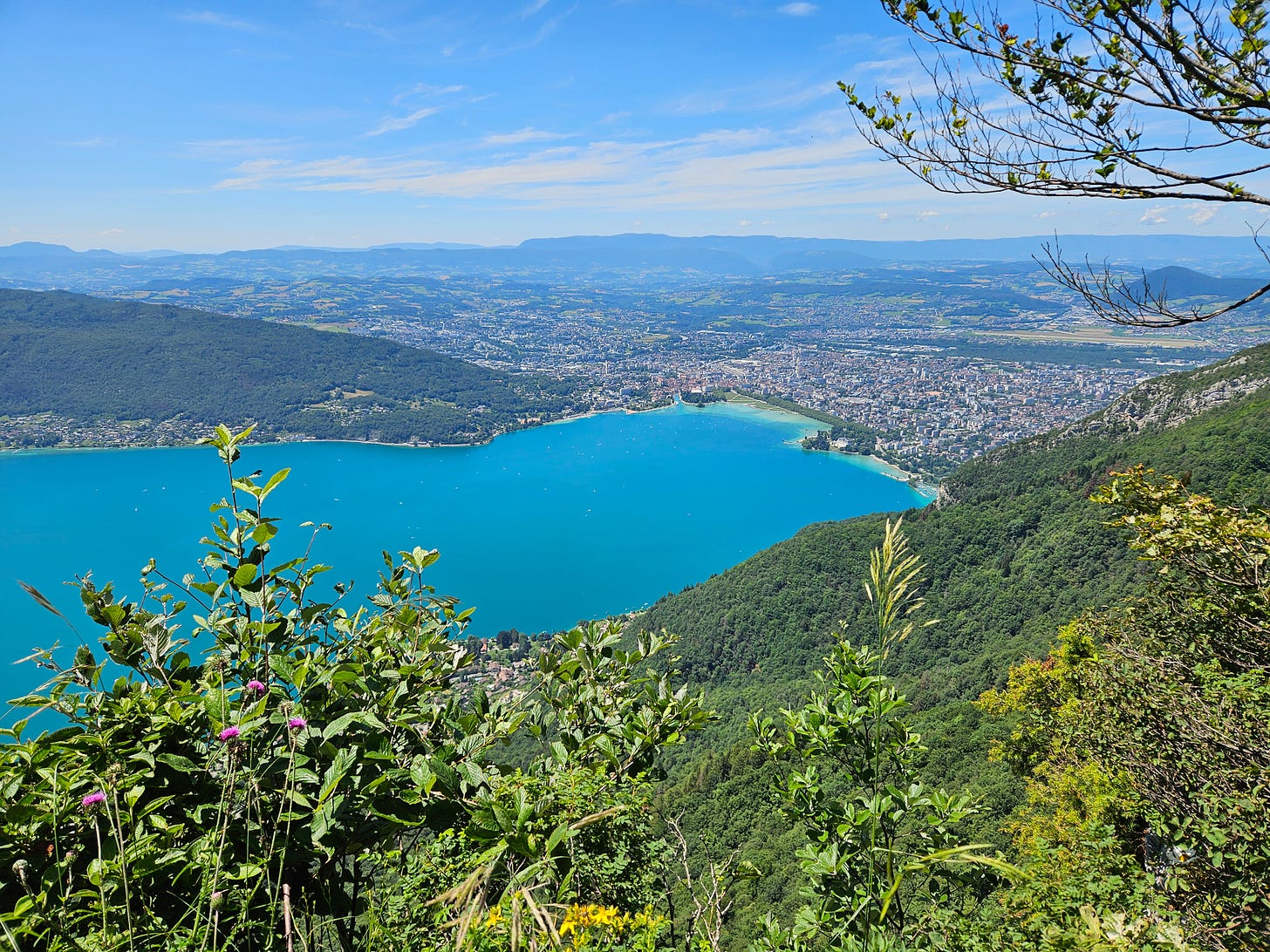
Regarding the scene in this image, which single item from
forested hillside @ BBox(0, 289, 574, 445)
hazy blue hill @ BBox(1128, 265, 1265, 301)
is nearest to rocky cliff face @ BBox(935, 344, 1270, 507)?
forested hillside @ BBox(0, 289, 574, 445)

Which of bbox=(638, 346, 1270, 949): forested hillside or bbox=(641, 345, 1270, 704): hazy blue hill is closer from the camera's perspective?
bbox=(638, 346, 1270, 949): forested hillside

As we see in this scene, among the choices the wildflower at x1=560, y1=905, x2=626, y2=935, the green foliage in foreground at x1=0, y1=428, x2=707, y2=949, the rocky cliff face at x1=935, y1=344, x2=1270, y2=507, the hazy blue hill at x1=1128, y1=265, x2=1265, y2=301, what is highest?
the hazy blue hill at x1=1128, y1=265, x2=1265, y2=301

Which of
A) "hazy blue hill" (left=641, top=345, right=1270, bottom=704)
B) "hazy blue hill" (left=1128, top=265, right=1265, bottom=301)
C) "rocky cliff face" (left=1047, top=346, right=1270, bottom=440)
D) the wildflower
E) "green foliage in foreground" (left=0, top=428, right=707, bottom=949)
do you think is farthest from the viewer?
"hazy blue hill" (left=1128, top=265, right=1265, bottom=301)

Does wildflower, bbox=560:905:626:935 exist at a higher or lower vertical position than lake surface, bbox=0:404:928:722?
higher

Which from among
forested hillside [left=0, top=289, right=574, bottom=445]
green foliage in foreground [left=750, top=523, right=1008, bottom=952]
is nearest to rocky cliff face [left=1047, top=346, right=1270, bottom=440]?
green foliage in foreground [left=750, top=523, right=1008, bottom=952]

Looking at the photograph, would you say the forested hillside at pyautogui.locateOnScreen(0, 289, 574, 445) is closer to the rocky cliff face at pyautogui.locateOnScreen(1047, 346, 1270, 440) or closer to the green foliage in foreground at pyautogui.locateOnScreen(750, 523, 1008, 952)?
the rocky cliff face at pyautogui.locateOnScreen(1047, 346, 1270, 440)

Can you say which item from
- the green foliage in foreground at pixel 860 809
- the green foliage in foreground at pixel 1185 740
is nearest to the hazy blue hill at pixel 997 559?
the green foliage in foreground at pixel 1185 740

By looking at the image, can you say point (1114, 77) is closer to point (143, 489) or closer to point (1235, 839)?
point (1235, 839)

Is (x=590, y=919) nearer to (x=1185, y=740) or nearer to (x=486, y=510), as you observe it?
(x=1185, y=740)

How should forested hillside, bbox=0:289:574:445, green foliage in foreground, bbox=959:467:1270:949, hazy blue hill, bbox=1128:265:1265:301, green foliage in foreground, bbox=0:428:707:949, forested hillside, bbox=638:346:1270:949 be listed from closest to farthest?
green foliage in foreground, bbox=0:428:707:949, green foliage in foreground, bbox=959:467:1270:949, forested hillside, bbox=638:346:1270:949, forested hillside, bbox=0:289:574:445, hazy blue hill, bbox=1128:265:1265:301
